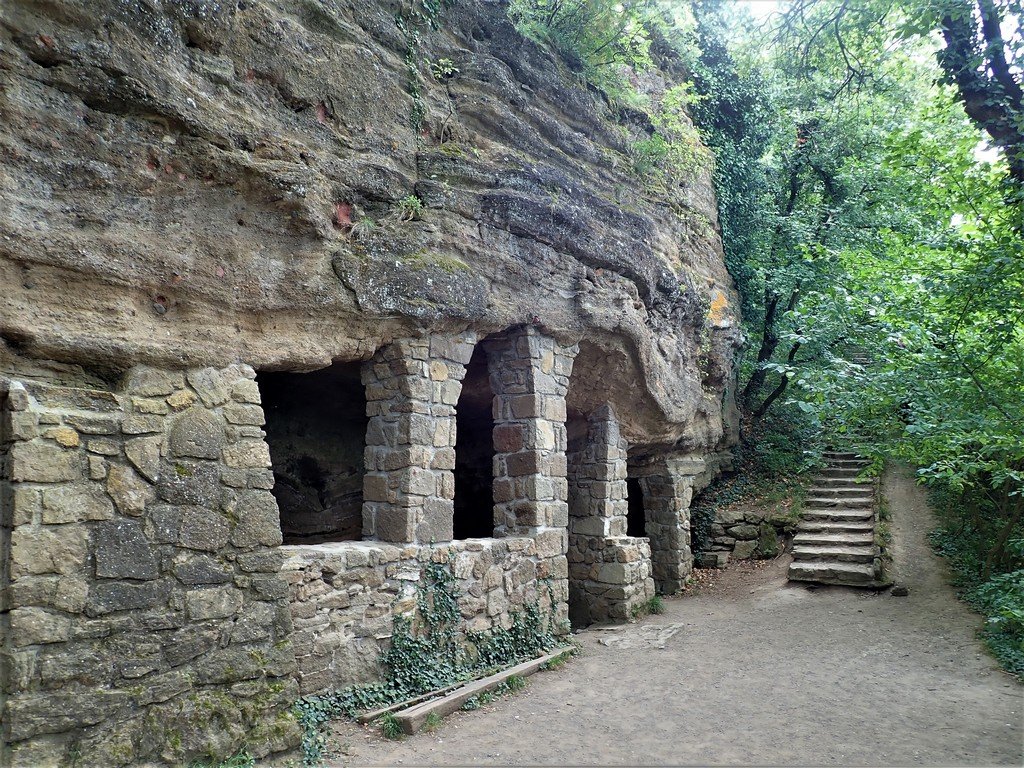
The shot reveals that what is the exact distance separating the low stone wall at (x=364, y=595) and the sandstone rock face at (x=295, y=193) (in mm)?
1424

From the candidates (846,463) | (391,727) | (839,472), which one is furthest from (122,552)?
(846,463)

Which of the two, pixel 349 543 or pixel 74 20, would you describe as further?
pixel 349 543

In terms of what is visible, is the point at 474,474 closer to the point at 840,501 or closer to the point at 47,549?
the point at 840,501

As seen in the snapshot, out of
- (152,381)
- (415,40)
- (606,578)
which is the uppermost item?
(415,40)

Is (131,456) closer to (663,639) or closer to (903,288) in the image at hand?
(663,639)

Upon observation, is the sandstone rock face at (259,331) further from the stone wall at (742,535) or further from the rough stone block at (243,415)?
the stone wall at (742,535)

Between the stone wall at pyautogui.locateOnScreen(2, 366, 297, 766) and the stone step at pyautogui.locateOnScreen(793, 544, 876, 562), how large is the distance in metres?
7.62

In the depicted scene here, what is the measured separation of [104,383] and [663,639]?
231 inches

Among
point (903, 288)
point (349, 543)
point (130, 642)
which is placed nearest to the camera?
point (130, 642)

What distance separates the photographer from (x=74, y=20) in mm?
3910

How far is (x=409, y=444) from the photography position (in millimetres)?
5621

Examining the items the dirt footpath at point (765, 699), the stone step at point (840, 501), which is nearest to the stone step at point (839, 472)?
the stone step at point (840, 501)

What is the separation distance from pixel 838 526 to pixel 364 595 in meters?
7.77

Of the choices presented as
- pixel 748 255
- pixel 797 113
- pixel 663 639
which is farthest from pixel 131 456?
pixel 797 113
